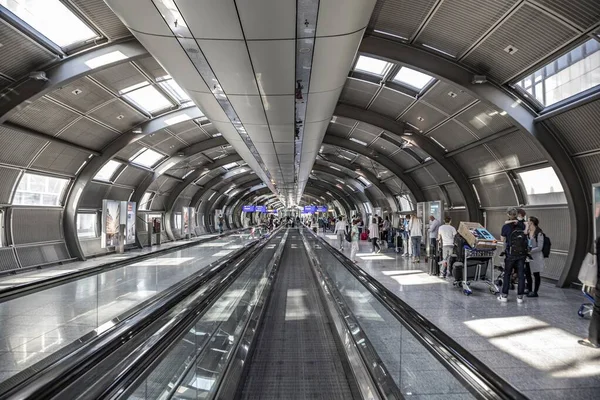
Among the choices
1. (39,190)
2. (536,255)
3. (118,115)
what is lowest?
(536,255)

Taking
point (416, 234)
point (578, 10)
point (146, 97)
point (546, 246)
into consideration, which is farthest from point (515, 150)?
point (146, 97)

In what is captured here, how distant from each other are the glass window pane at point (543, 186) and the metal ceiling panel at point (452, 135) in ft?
6.86

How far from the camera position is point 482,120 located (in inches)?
458

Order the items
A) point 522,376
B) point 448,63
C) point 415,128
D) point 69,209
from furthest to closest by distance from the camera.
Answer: point 69,209 < point 415,128 < point 448,63 < point 522,376

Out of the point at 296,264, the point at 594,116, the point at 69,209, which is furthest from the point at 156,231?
the point at 594,116

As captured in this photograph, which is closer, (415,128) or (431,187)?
(415,128)

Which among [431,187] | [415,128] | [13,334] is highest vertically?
[415,128]

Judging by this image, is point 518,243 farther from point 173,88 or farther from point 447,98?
point 173,88

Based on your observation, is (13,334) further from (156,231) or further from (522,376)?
(156,231)

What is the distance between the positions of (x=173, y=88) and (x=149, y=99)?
1079 millimetres

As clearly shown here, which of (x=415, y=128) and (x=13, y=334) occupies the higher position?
(x=415, y=128)

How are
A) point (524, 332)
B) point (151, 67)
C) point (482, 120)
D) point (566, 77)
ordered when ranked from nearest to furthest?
point (524, 332) < point (566, 77) < point (151, 67) < point (482, 120)

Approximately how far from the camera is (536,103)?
9453 millimetres

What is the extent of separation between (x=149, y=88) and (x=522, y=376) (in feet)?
40.7
